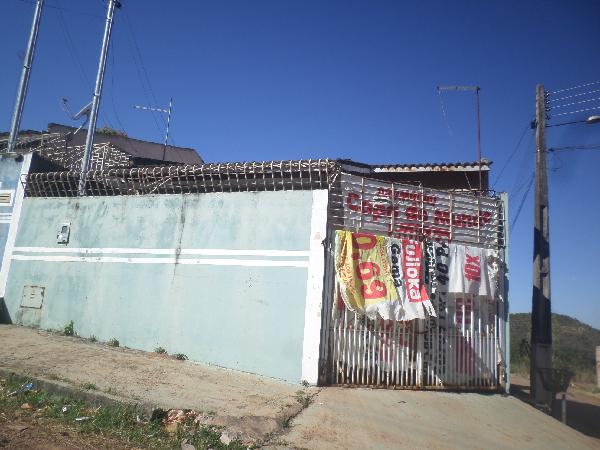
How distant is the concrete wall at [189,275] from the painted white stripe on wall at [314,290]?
0.8 inches

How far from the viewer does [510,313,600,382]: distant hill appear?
21938 mm

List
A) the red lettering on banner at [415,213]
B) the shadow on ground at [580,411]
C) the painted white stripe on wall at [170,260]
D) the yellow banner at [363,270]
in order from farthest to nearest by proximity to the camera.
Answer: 1. the shadow on ground at [580,411]
2. the red lettering on banner at [415,213]
3. the painted white stripe on wall at [170,260]
4. the yellow banner at [363,270]

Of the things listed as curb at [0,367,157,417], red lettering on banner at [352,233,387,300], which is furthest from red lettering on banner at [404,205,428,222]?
curb at [0,367,157,417]

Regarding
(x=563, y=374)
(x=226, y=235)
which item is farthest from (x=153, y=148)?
(x=563, y=374)

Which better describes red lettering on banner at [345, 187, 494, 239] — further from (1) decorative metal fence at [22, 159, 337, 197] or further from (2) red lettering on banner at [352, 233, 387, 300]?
(1) decorative metal fence at [22, 159, 337, 197]

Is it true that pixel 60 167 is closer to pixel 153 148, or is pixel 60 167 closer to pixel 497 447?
pixel 153 148

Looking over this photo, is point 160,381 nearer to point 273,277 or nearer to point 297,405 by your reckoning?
point 297,405

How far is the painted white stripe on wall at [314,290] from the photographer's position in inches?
305

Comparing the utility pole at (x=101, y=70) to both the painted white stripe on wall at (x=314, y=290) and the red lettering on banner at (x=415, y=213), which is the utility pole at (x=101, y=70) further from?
the red lettering on banner at (x=415, y=213)

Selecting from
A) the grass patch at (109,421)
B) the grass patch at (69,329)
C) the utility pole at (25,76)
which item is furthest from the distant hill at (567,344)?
the utility pole at (25,76)

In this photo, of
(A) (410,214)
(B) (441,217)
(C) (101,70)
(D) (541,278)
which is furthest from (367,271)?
(C) (101,70)

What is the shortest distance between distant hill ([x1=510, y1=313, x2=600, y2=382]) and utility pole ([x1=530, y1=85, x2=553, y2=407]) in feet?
26.4

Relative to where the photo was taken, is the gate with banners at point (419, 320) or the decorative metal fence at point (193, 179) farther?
the decorative metal fence at point (193, 179)

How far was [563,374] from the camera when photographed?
423 inches
